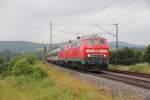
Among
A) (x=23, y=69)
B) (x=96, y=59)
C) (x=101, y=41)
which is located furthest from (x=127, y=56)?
(x=23, y=69)

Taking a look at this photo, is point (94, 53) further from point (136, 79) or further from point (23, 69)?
point (136, 79)

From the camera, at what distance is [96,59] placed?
28453 millimetres

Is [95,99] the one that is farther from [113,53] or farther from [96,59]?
[113,53]

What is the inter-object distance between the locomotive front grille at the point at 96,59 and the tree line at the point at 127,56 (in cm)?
1962

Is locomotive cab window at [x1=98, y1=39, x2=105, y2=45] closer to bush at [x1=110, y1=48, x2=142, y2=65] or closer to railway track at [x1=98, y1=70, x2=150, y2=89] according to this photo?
railway track at [x1=98, y1=70, x2=150, y2=89]

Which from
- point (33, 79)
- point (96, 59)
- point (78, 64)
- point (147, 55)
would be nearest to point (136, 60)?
point (147, 55)

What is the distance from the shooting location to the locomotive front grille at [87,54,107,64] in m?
28.3

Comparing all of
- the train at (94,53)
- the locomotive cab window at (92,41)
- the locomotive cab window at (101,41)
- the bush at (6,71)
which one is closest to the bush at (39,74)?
the train at (94,53)

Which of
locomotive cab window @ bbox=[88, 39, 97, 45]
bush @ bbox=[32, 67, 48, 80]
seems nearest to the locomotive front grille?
locomotive cab window @ bbox=[88, 39, 97, 45]

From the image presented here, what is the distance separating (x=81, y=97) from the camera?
12.3 metres

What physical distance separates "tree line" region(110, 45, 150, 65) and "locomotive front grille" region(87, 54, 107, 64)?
19.6 metres

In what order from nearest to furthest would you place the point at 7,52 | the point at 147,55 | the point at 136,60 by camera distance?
the point at 147,55, the point at 136,60, the point at 7,52

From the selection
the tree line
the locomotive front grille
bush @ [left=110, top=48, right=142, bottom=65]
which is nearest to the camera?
the locomotive front grille

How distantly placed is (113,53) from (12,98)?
1473 inches
